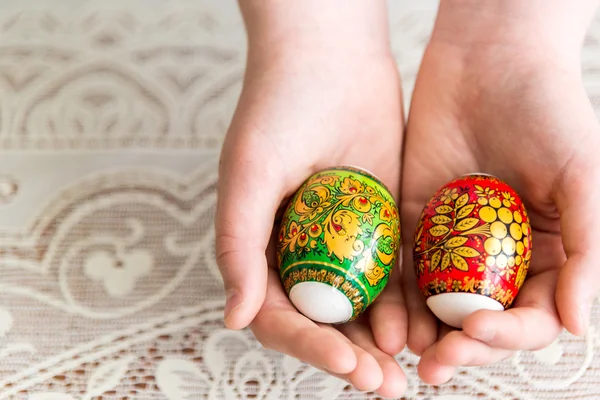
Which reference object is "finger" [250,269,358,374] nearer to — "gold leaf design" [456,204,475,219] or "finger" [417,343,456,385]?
"finger" [417,343,456,385]

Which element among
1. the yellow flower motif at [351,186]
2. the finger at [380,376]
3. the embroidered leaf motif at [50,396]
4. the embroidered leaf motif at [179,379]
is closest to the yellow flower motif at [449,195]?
the yellow flower motif at [351,186]

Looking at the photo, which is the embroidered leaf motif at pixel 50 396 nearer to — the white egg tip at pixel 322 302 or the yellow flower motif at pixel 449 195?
the white egg tip at pixel 322 302

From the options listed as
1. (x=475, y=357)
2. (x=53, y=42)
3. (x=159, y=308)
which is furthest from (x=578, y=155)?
(x=53, y=42)

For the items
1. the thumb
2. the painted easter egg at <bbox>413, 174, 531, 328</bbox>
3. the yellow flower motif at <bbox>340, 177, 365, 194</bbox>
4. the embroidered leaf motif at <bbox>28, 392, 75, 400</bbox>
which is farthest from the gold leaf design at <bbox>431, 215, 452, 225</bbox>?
the embroidered leaf motif at <bbox>28, 392, 75, 400</bbox>

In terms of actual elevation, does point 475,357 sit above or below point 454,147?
below

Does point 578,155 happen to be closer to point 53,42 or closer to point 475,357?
point 475,357

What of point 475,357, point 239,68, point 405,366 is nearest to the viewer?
point 475,357

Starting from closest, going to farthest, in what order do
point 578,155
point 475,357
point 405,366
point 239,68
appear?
point 475,357 < point 578,155 < point 405,366 < point 239,68
